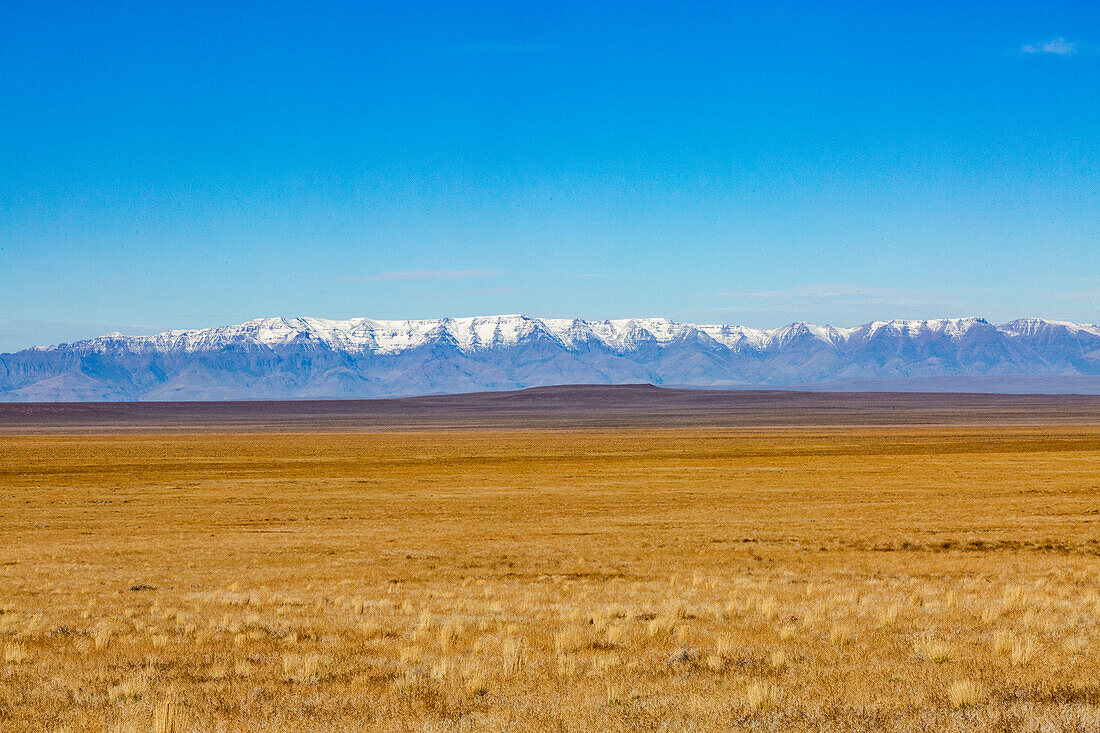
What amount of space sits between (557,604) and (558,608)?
0.66 meters

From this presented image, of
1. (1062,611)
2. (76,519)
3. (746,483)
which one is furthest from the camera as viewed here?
(746,483)

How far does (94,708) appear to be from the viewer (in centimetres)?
852

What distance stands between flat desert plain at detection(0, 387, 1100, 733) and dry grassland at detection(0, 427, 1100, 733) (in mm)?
63

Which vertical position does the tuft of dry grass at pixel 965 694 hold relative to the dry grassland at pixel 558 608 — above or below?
above

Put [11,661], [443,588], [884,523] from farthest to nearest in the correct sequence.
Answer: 1. [884,523]
2. [443,588]
3. [11,661]

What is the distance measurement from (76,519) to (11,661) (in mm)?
27157

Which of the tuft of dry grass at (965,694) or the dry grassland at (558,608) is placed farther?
the dry grassland at (558,608)

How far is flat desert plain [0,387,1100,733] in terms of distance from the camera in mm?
8266

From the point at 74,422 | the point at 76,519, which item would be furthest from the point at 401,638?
the point at 74,422

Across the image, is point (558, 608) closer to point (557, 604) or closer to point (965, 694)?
point (557, 604)

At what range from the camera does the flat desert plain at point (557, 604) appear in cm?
827

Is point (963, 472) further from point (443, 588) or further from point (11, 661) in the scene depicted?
point (11, 661)

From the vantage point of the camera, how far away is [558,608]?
15.0 metres

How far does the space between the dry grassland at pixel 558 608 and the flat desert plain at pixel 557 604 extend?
6 cm
